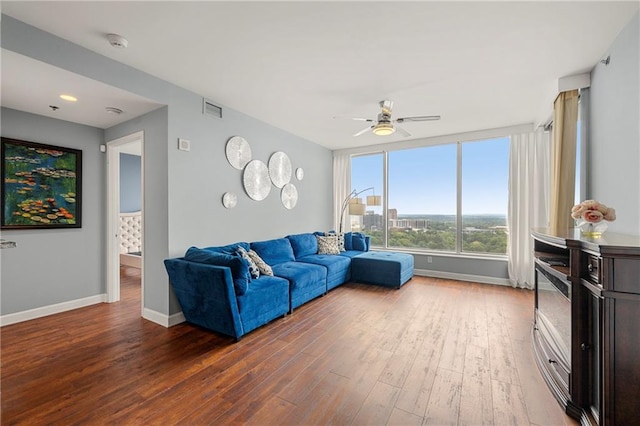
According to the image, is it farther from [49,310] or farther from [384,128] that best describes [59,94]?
[384,128]

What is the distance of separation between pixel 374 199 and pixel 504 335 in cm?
335

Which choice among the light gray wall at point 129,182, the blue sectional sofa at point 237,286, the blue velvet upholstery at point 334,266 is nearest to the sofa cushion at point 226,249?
the blue sectional sofa at point 237,286

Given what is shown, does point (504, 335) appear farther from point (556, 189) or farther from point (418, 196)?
point (418, 196)

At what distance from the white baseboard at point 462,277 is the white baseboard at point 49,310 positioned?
5.49 metres

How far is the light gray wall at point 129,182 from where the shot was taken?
619cm

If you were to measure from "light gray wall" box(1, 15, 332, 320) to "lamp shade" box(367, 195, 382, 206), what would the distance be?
246 centimetres

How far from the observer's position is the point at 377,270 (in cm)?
470

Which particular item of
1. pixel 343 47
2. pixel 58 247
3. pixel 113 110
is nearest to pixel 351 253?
pixel 343 47

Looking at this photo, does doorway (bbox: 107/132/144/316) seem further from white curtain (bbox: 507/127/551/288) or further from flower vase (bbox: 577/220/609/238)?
white curtain (bbox: 507/127/551/288)

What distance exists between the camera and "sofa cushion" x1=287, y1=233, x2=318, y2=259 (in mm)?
4815

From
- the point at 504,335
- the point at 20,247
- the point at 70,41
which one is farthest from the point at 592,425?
the point at 20,247

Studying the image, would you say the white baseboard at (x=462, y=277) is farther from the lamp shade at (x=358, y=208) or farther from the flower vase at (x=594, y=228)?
the flower vase at (x=594, y=228)

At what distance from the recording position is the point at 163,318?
3.17 m

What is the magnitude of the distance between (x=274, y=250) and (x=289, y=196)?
50.3 inches
